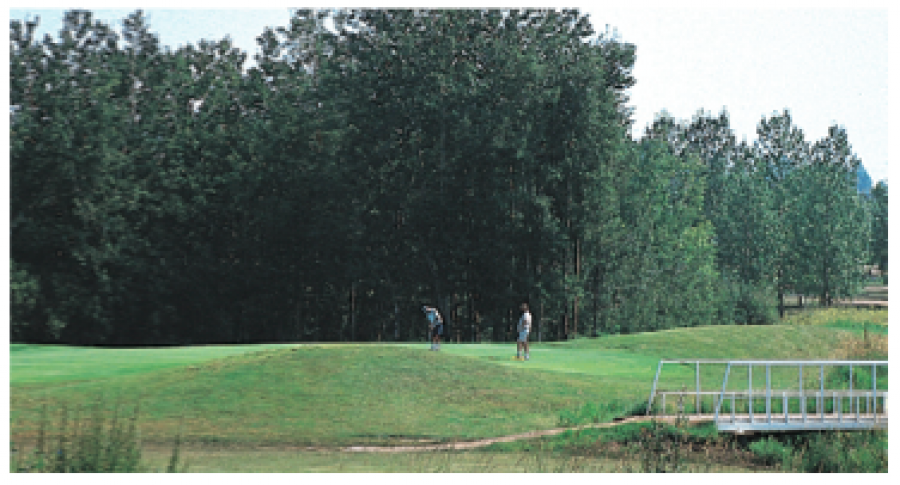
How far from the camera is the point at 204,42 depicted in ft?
117

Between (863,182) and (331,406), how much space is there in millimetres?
38796

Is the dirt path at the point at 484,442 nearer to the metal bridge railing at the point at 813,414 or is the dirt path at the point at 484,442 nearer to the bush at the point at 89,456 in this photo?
the metal bridge railing at the point at 813,414

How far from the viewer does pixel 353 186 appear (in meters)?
33.8

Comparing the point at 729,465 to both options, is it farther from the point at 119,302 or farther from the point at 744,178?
the point at 744,178

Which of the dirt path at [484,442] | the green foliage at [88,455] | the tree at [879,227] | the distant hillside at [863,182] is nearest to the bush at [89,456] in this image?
the green foliage at [88,455]

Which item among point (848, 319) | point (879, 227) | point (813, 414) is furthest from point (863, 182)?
point (813, 414)

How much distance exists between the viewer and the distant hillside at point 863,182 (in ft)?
152

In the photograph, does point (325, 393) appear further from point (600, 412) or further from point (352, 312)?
point (352, 312)

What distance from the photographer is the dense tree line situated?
1181 inches

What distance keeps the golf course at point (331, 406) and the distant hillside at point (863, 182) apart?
29026mm
